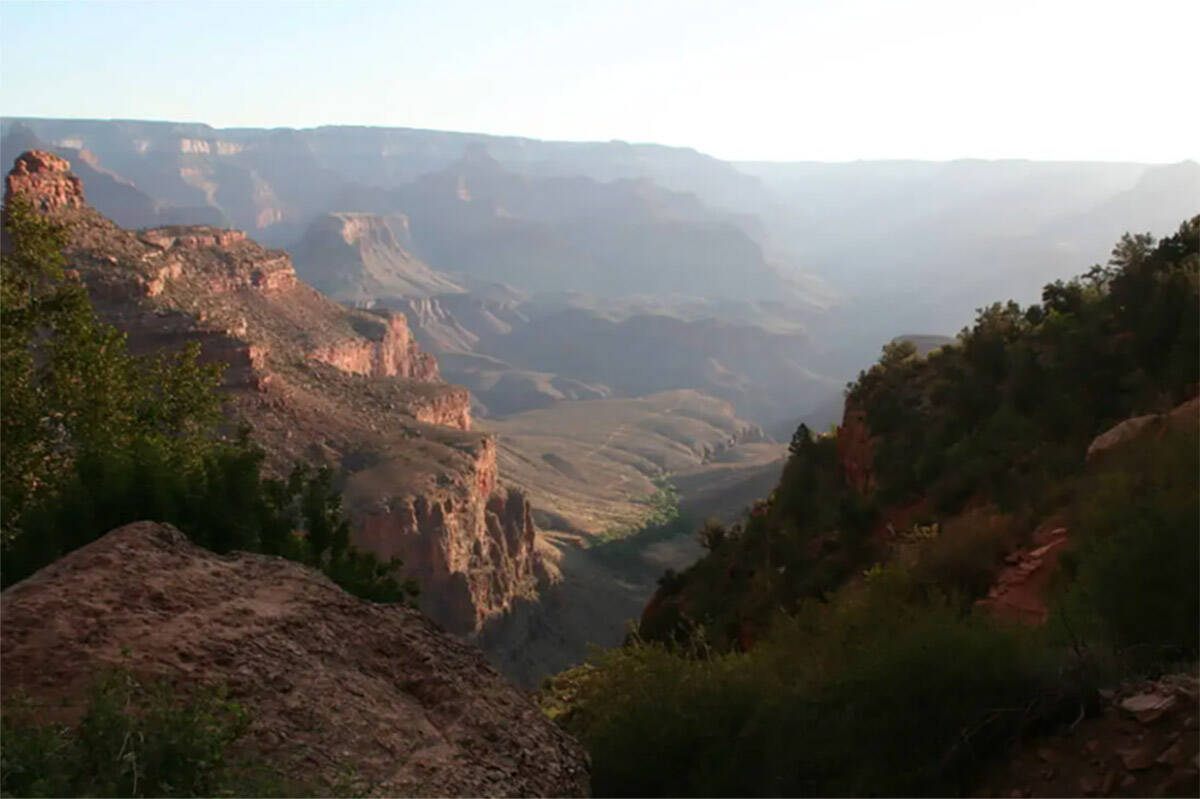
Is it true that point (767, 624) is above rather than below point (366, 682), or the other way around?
below

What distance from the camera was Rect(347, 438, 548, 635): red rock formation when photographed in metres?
42.3

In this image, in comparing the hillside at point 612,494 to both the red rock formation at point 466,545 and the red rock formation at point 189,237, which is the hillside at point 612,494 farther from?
the red rock formation at point 189,237

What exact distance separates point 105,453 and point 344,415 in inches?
1478

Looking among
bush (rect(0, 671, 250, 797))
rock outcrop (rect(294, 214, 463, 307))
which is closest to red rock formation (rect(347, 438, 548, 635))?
bush (rect(0, 671, 250, 797))

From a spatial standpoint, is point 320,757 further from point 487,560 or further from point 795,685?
point 487,560

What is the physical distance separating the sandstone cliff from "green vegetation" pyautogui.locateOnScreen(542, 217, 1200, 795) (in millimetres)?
22367

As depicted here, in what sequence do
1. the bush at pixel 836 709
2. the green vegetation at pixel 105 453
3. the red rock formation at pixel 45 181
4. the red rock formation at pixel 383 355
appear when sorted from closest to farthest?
1. the bush at pixel 836 709
2. the green vegetation at pixel 105 453
3. the red rock formation at pixel 45 181
4. the red rock formation at pixel 383 355

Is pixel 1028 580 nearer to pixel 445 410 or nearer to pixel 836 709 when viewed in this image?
pixel 836 709

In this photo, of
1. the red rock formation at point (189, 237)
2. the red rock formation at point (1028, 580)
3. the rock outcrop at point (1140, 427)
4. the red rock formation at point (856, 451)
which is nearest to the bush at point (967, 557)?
the red rock formation at point (1028, 580)

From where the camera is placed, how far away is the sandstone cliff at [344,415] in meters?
42.5

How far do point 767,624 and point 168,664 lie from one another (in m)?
13.0

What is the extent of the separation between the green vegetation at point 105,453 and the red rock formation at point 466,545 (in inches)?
964

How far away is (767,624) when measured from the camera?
58.7 ft

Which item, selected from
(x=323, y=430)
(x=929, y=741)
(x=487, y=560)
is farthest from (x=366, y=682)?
(x=487, y=560)
